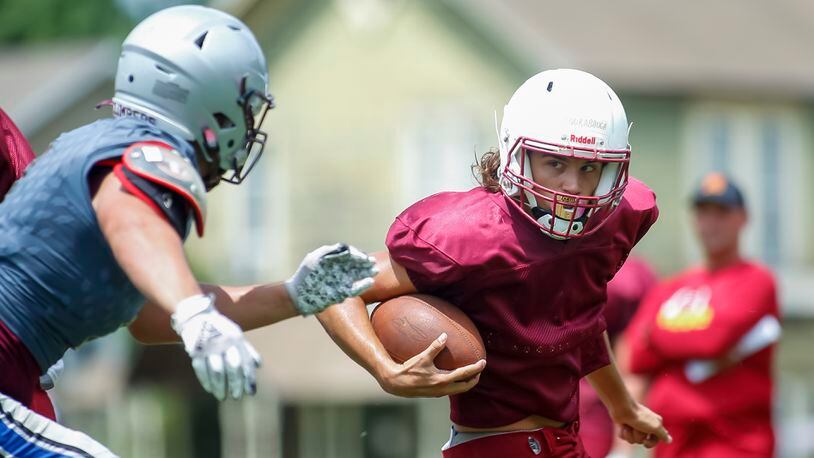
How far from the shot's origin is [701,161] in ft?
66.4

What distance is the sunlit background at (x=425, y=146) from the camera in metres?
20.0

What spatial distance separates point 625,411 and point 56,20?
33977mm

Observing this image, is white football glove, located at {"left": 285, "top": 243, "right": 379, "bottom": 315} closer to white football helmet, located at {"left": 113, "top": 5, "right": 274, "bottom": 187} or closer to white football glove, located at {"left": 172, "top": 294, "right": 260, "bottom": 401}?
white football helmet, located at {"left": 113, "top": 5, "right": 274, "bottom": 187}

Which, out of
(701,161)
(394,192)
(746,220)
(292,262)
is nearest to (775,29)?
(701,161)

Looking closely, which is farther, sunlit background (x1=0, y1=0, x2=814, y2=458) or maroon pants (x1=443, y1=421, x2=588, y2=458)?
sunlit background (x1=0, y1=0, x2=814, y2=458)

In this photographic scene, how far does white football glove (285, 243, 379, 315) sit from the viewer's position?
3945 mm

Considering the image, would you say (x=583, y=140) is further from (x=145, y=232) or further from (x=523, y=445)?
(x=145, y=232)

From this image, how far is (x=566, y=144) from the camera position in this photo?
4.52 m

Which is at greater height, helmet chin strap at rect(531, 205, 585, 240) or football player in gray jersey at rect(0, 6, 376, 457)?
football player in gray jersey at rect(0, 6, 376, 457)

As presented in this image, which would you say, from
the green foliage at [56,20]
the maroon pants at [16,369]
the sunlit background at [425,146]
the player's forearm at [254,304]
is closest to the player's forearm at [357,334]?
the player's forearm at [254,304]

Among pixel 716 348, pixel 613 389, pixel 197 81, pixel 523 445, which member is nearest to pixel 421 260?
pixel 523 445

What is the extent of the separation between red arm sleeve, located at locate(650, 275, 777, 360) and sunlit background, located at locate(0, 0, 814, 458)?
470 inches

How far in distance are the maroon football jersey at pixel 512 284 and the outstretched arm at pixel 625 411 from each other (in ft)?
0.99

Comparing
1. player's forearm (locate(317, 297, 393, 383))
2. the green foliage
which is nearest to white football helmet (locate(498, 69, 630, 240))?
player's forearm (locate(317, 297, 393, 383))
